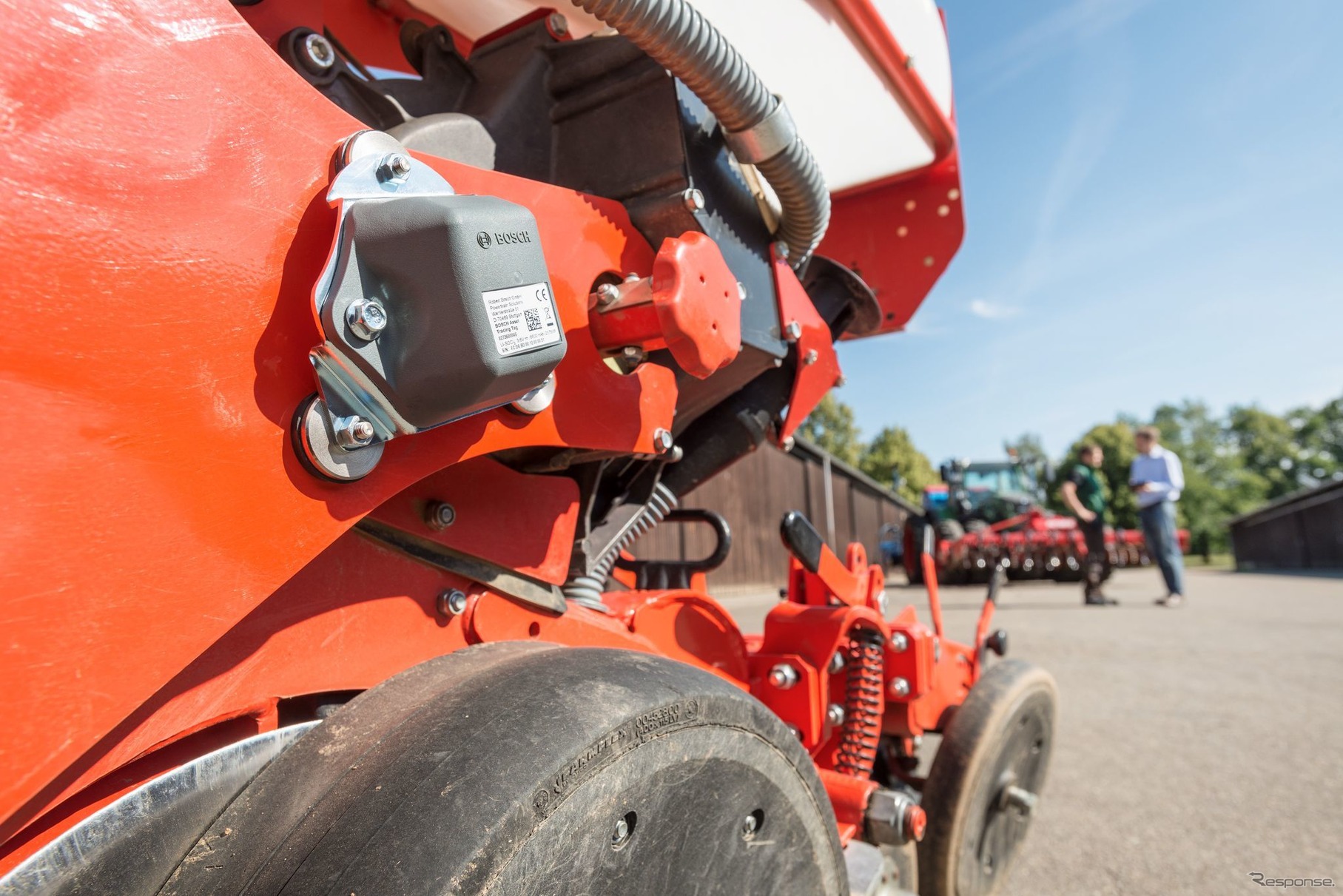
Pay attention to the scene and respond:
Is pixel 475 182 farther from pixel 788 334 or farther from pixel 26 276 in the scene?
pixel 788 334

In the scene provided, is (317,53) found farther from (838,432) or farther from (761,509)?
(838,432)

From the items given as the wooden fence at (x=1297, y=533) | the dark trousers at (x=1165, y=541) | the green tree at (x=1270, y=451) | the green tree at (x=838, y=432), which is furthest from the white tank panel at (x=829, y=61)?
the green tree at (x=1270, y=451)

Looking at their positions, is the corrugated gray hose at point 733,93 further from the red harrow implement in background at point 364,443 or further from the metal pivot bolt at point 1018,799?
the metal pivot bolt at point 1018,799

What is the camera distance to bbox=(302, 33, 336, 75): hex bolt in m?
1.22

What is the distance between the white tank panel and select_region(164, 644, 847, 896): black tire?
1402 millimetres

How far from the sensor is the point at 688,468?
1.93m

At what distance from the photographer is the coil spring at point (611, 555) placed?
5.25ft

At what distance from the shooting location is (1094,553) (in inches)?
392

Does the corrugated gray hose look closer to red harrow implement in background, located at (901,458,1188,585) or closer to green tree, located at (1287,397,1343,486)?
red harrow implement in background, located at (901,458,1188,585)

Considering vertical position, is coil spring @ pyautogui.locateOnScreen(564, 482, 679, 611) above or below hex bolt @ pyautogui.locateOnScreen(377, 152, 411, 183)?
below

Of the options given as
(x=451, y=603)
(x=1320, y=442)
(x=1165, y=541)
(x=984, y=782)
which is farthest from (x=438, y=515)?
(x=1320, y=442)

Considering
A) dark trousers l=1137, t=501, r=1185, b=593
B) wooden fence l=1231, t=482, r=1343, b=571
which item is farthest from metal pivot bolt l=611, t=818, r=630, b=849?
wooden fence l=1231, t=482, r=1343, b=571

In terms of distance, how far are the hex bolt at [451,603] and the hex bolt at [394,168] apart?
0.58 meters

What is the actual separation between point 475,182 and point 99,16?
446 mm
